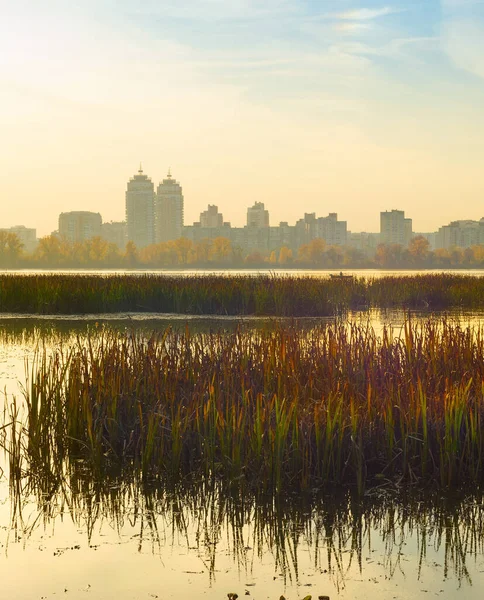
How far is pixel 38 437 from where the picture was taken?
6.96 metres

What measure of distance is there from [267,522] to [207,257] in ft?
458

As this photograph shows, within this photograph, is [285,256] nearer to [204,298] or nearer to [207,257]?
[207,257]

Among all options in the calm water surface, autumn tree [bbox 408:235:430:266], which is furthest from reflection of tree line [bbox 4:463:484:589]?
→ autumn tree [bbox 408:235:430:266]

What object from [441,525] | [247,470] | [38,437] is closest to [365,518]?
[441,525]

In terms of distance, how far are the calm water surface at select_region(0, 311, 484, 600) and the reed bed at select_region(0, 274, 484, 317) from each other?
16.4 m

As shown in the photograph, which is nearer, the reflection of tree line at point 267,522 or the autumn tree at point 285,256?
the reflection of tree line at point 267,522

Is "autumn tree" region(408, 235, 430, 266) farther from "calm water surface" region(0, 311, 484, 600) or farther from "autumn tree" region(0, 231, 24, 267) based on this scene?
"calm water surface" region(0, 311, 484, 600)

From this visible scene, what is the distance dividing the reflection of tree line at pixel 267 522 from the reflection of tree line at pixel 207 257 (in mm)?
125292

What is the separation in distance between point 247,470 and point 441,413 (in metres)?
1.72

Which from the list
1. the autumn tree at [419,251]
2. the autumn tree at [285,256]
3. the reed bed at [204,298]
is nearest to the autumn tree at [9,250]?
the autumn tree at [285,256]

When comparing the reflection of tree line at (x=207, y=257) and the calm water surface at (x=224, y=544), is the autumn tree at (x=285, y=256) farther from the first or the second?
the calm water surface at (x=224, y=544)

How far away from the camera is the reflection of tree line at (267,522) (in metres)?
4.95

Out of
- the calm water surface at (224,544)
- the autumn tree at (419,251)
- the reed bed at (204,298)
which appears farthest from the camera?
the autumn tree at (419,251)

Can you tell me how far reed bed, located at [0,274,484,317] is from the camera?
74.7ft
